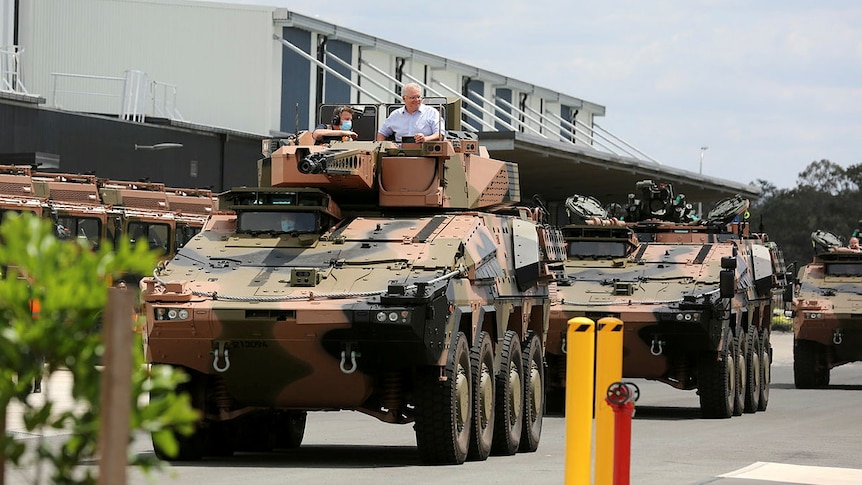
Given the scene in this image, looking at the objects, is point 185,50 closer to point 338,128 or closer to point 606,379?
point 338,128

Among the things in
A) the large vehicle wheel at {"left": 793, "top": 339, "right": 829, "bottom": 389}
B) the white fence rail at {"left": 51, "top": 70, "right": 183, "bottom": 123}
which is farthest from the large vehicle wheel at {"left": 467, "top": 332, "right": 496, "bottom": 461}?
the white fence rail at {"left": 51, "top": 70, "right": 183, "bottom": 123}

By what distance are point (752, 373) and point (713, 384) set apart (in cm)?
223

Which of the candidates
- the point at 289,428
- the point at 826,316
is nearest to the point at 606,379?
the point at 289,428

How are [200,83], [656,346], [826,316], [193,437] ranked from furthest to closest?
[200,83], [826,316], [656,346], [193,437]

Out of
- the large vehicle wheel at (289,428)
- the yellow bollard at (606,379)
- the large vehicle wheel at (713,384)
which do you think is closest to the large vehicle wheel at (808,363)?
the large vehicle wheel at (713,384)

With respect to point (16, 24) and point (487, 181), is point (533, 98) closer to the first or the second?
point (16, 24)

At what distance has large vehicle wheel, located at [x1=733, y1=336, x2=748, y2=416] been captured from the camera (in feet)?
72.7

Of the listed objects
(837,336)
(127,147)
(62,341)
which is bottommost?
(837,336)

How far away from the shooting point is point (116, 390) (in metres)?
3.83

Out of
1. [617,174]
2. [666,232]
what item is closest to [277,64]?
[617,174]

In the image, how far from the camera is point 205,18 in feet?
148

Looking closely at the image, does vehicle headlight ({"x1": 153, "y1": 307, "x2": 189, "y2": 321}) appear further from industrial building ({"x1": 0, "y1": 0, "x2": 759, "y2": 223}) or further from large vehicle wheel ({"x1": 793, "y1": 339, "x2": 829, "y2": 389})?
industrial building ({"x1": 0, "y1": 0, "x2": 759, "y2": 223})

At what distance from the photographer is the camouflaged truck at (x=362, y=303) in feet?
42.3

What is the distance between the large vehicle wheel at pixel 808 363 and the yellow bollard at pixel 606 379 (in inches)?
839
